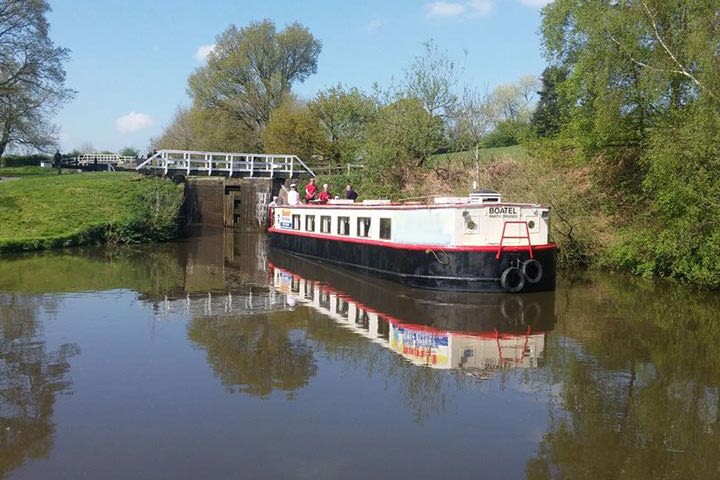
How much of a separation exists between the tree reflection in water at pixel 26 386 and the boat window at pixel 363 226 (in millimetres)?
8630

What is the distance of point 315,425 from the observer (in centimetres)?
670

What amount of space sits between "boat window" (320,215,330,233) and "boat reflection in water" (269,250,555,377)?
3.36 m

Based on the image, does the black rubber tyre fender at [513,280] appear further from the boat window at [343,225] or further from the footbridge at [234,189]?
the footbridge at [234,189]

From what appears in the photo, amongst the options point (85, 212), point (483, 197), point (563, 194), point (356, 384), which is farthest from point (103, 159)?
point (356, 384)

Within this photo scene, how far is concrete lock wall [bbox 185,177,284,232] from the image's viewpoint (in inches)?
1352

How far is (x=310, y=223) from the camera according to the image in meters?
22.2

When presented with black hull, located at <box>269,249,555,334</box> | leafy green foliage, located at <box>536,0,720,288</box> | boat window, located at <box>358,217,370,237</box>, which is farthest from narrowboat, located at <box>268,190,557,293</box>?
leafy green foliage, located at <box>536,0,720,288</box>

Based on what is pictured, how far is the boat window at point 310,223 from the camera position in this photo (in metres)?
21.9

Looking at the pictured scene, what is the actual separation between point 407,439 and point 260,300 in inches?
317

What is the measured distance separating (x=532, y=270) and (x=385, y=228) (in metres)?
4.04

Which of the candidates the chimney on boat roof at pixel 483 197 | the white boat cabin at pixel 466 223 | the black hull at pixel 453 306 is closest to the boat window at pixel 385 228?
the white boat cabin at pixel 466 223

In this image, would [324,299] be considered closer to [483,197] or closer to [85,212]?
[483,197]

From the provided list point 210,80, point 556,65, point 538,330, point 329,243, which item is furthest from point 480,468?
point 210,80

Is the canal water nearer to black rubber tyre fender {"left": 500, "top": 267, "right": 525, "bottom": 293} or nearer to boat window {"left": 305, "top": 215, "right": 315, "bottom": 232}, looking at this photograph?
black rubber tyre fender {"left": 500, "top": 267, "right": 525, "bottom": 293}
